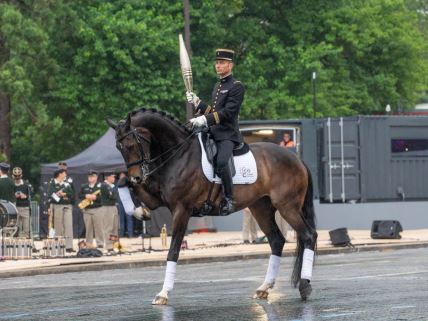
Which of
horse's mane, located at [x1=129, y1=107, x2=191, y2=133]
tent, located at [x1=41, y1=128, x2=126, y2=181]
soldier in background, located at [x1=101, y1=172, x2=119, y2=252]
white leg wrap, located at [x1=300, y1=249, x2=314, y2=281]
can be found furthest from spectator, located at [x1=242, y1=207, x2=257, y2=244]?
horse's mane, located at [x1=129, y1=107, x2=191, y2=133]

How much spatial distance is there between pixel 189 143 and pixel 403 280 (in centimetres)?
444

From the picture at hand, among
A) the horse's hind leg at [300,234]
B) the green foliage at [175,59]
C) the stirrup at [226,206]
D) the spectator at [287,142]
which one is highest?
the green foliage at [175,59]

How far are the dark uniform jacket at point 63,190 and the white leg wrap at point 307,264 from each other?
14995mm

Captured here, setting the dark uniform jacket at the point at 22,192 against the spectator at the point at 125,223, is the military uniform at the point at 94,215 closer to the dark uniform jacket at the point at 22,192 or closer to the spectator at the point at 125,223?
the dark uniform jacket at the point at 22,192

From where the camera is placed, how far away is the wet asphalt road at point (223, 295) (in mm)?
14109

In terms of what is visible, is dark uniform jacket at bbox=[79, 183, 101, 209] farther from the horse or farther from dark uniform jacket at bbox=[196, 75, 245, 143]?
dark uniform jacket at bbox=[196, 75, 245, 143]

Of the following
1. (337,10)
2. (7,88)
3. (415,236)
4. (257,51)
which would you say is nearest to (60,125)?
(7,88)

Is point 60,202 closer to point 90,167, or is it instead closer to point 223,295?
point 90,167

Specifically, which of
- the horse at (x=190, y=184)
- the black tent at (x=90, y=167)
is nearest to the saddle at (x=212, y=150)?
the horse at (x=190, y=184)

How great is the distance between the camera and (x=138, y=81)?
52.3m

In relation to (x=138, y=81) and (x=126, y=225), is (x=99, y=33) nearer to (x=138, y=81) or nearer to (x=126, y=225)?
(x=138, y=81)

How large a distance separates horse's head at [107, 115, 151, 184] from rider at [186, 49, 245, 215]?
0.69 m

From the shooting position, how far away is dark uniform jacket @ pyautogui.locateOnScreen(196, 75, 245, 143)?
16.1 meters

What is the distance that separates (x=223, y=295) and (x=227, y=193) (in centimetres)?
144
